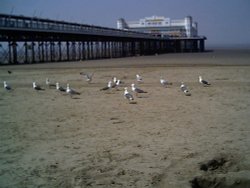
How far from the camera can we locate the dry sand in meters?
5.91

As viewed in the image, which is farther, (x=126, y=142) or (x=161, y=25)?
(x=161, y=25)

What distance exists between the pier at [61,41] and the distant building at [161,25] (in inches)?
534

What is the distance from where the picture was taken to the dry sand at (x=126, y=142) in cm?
591

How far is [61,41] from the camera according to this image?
2242 inches

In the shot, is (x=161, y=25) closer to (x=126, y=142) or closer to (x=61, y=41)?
(x=61, y=41)

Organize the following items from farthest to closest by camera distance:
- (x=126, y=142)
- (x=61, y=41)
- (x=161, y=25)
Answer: (x=161, y=25), (x=61, y=41), (x=126, y=142)

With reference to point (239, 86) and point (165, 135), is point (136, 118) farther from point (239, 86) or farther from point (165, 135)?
point (239, 86)

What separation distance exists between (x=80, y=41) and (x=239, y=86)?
48.8 meters

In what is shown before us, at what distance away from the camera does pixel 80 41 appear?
63688 millimetres

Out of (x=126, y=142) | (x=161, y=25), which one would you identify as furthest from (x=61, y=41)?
(x=161, y=25)

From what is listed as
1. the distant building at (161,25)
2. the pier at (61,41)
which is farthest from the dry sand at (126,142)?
the distant building at (161,25)

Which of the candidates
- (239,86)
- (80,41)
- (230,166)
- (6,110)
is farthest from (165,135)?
(80,41)

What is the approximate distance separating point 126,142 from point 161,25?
112813 mm

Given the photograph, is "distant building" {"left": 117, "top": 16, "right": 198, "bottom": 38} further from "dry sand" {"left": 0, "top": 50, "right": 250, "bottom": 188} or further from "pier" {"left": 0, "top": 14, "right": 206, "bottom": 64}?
"dry sand" {"left": 0, "top": 50, "right": 250, "bottom": 188}
